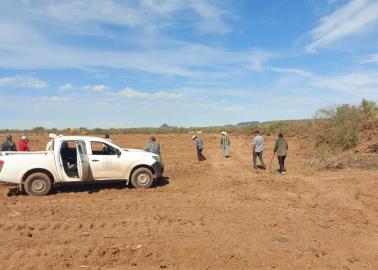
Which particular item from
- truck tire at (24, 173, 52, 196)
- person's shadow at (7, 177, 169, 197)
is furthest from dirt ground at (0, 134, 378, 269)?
truck tire at (24, 173, 52, 196)

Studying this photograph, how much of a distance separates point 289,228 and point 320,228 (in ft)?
2.11

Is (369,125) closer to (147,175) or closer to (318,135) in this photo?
(318,135)

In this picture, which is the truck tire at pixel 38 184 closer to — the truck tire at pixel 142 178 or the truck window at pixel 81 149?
the truck window at pixel 81 149

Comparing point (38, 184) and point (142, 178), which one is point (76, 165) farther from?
point (142, 178)

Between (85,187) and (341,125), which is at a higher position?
(341,125)

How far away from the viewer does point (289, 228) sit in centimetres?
873

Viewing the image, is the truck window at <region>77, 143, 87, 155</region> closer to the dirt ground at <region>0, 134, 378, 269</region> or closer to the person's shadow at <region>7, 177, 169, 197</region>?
the person's shadow at <region>7, 177, 169, 197</region>

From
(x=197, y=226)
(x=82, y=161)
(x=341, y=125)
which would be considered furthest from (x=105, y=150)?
(x=341, y=125)

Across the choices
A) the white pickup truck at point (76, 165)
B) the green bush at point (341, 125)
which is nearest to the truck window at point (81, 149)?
the white pickup truck at point (76, 165)

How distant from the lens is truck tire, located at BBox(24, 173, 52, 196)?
12409mm

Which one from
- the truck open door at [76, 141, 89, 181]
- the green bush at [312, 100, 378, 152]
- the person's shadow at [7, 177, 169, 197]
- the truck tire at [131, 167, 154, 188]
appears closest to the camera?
the truck open door at [76, 141, 89, 181]

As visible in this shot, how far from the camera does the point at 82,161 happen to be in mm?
12641

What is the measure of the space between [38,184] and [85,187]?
1.81m

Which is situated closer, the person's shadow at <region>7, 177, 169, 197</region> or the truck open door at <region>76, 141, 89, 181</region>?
the truck open door at <region>76, 141, 89, 181</region>
